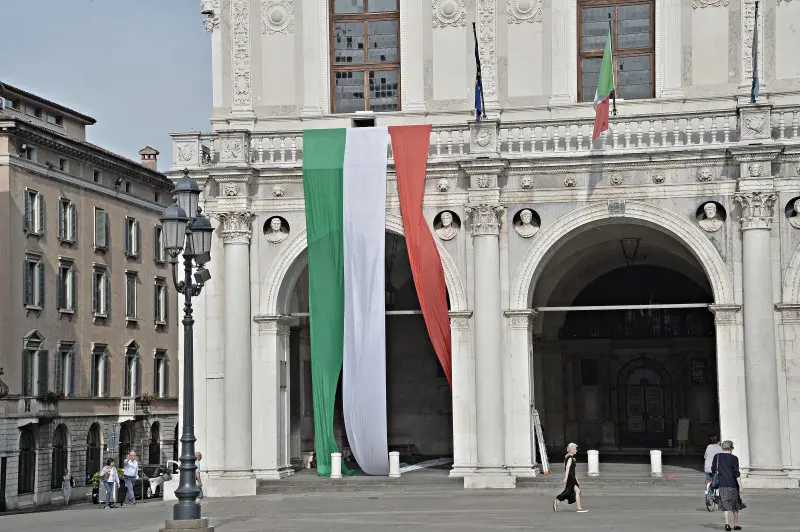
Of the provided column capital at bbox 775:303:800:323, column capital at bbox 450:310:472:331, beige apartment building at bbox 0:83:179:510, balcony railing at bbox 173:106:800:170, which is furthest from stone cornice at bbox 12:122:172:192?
column capital at bbox 775:303:800:323

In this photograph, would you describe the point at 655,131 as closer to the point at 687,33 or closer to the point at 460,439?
the point at 687,33

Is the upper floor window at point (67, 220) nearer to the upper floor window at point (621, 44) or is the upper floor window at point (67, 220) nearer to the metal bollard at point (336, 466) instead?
the metal bollard at point (336, 466)

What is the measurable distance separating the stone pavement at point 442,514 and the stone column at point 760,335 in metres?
1.15

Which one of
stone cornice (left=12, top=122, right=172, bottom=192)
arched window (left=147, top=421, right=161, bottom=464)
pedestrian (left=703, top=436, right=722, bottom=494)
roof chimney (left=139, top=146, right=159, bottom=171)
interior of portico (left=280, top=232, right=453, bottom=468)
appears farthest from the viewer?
roof chimney (left=139, top=146, right=159, bottom=171)

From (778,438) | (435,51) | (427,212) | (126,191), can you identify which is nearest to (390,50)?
(435,51)

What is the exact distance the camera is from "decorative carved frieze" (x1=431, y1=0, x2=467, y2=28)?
36.3 metres

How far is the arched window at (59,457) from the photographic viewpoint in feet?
193

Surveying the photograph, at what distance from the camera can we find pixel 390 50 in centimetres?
3734

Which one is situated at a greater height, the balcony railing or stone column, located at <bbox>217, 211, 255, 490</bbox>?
the balcony railing

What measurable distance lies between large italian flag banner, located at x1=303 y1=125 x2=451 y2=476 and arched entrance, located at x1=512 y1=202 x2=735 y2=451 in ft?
24.3

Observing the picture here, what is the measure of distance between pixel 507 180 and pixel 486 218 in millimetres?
1107

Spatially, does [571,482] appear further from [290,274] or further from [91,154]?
[91,154]

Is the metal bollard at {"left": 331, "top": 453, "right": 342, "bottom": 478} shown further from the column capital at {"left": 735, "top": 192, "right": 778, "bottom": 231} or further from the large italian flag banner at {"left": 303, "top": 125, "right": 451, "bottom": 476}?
the column capital at {"left": 735, "top": 192, "right": 778, "bottom": 231}

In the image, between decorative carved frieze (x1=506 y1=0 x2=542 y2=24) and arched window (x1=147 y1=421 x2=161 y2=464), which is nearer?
decorative carved frieze (x1=506 y1=0 x2=542 y2=24)
